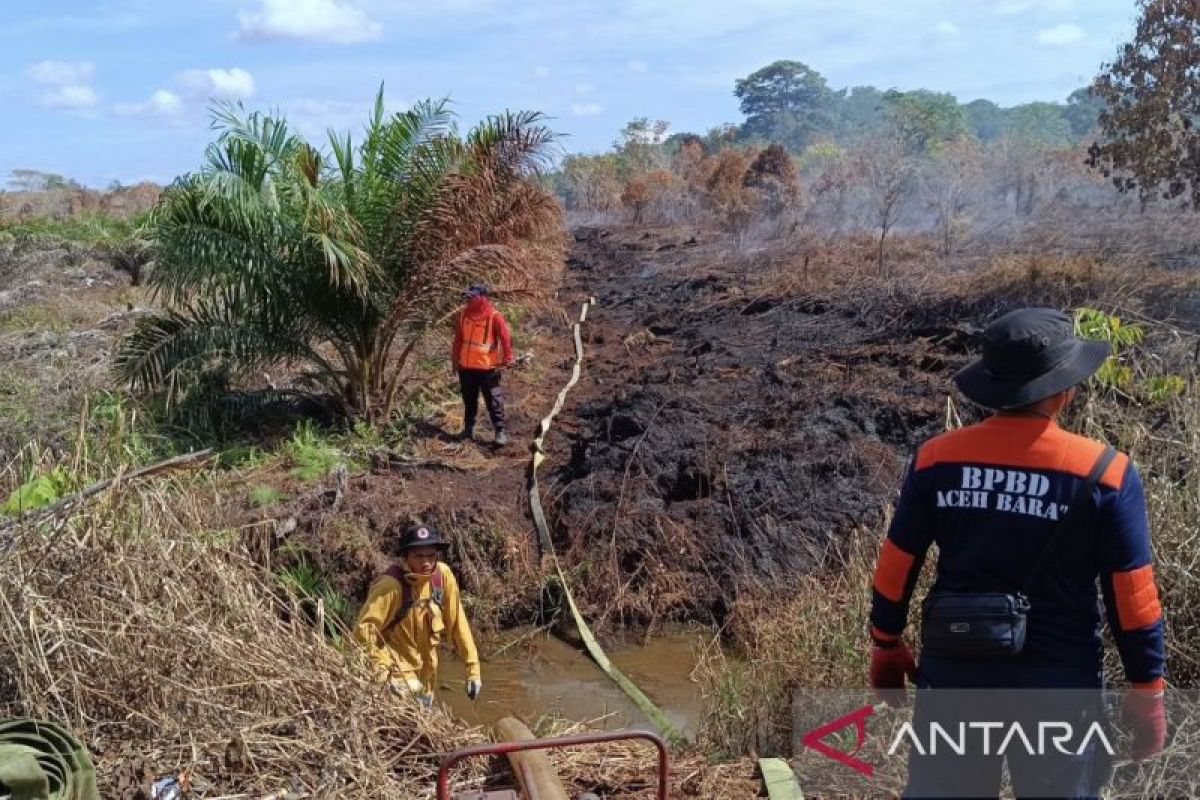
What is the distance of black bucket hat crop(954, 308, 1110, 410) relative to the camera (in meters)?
2.73

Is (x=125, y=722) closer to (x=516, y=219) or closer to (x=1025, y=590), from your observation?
(x=1025, y=590)

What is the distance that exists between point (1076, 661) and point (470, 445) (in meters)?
8.29

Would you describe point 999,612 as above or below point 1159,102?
below

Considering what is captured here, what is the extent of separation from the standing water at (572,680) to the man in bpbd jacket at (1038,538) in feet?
11.6

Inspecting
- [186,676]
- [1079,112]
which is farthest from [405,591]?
[1079,112]

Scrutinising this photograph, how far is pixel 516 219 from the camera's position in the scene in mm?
11195

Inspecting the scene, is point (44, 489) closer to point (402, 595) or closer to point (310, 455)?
point (402, 595)

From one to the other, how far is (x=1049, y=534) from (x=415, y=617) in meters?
3.25

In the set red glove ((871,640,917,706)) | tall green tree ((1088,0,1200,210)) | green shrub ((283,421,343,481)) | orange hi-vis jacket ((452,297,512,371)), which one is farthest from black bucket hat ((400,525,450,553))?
tall green tree ((1088,0,1200,210))

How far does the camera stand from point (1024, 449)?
268 cm

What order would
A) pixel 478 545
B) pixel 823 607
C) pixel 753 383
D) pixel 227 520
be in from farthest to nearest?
pixel 753 383 → pixel 478 545 → pixel 227 520 → pixel 823 607

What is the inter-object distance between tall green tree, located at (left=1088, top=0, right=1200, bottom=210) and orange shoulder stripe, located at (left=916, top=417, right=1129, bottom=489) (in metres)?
11.9

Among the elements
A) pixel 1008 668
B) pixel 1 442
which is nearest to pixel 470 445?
pixel 1 442

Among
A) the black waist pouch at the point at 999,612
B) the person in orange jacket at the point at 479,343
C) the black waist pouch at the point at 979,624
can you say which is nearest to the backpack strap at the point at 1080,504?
the black waist pouch at the point at 999,612
